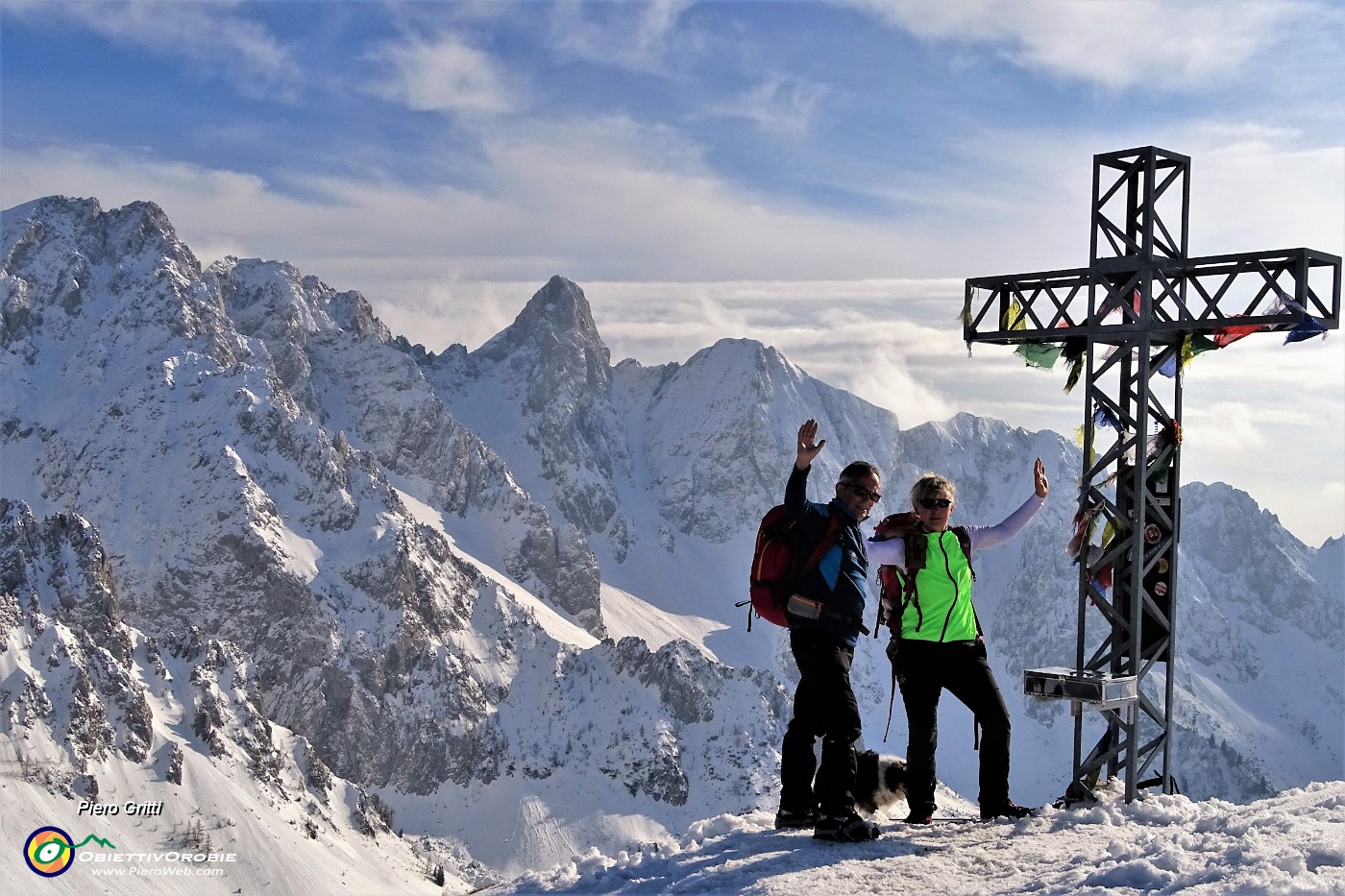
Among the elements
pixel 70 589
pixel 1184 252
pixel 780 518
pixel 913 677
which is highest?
pixel 1184 252

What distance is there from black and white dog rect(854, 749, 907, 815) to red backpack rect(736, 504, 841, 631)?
7.71 ft

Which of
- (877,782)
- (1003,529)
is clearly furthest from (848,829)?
(1003,529)

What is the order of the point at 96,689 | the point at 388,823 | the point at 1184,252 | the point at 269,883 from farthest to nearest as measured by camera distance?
1. the point at 388,823
2. the point at 96,689
3. the point at 269,883
4. the point at 1184,252

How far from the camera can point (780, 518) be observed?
36.6ft

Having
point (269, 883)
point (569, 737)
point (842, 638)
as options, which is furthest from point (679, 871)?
point (569, 737)

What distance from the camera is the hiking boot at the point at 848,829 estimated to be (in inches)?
434

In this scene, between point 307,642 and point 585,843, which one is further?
point 307,642

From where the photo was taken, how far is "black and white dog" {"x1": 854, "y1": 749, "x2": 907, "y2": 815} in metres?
12.6

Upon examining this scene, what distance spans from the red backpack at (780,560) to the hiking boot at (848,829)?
1.81m

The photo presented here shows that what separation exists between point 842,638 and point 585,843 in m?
174

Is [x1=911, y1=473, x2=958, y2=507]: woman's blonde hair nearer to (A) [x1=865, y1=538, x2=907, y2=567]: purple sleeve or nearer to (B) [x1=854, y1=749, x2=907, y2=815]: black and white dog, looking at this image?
(A) [x1=865, y1=538, x2=907, y2=567]: purple sleeve

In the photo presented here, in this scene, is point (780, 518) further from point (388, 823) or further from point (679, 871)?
point (388, 823)

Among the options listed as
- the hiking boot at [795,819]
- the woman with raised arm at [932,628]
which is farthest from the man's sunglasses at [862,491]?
the hiking boot at [795,819]

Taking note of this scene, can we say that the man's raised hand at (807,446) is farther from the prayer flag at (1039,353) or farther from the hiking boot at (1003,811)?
the prayer flag at (1039,353)
